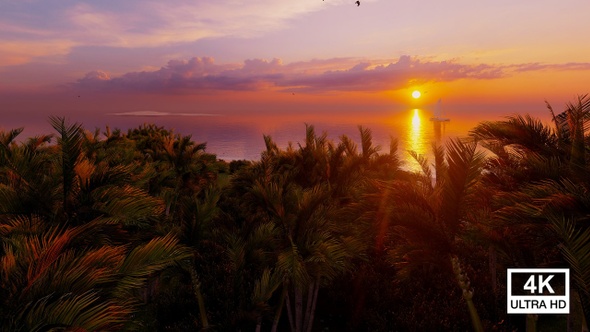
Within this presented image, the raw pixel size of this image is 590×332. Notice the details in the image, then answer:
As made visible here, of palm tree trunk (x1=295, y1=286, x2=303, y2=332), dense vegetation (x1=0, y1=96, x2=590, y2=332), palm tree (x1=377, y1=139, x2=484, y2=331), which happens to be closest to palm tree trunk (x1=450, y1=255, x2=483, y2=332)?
dense vegetation (x1=0, y1=96, x2=590, y2=332)

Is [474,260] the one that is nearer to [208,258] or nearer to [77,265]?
[208,258]

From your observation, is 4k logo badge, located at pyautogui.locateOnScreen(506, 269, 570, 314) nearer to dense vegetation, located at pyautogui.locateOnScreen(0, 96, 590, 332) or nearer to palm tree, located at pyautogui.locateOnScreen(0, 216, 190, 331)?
dense vegetation, located at pyautogui.locateOnScreen(0, 96, 590, 332)

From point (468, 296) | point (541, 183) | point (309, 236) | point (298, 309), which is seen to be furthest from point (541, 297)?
point (298, 309)

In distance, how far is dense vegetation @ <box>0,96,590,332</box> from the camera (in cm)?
523

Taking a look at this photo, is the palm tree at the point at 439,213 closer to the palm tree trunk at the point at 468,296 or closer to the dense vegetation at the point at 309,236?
the dense vegetation at the point at 309,236

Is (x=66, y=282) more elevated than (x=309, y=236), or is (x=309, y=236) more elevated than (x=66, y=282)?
(x=66, y=282)

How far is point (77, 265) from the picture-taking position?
481 cm

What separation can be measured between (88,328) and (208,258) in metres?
12.4

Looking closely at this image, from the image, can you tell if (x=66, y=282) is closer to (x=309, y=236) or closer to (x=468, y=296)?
(x=309, y=236)

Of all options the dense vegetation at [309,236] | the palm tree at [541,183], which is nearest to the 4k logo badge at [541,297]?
the dense vegetation at [309,236]

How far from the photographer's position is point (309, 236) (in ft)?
30.5

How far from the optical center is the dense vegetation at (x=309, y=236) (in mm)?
5227

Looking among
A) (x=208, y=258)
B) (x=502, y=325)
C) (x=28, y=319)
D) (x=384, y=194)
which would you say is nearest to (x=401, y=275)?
(x=384, y=194)

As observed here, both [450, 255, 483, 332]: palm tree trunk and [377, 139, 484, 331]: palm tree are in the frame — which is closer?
[450, 255, 483, 332]: palm tree trunk
